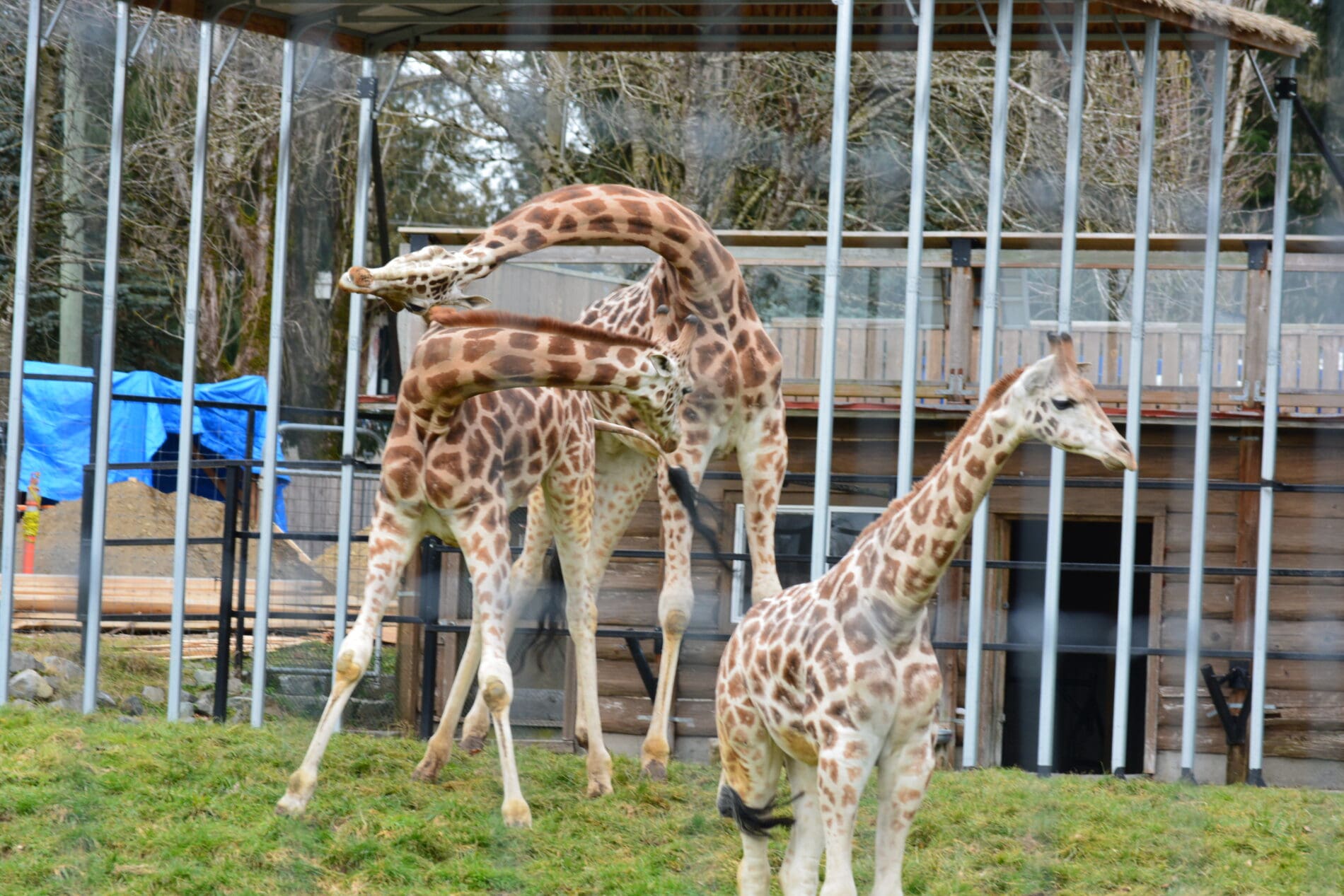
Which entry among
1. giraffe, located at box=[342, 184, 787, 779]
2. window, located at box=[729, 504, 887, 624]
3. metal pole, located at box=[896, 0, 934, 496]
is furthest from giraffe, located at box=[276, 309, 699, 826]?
window, located at box=[729, 504, 887, 624]

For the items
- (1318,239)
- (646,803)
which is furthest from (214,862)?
(1318,239)

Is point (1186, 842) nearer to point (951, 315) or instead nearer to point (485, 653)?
point (485, 653)

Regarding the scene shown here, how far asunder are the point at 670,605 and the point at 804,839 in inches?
65.6

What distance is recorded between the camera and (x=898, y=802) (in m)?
3.32

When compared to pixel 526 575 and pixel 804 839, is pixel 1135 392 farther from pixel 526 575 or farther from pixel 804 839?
pixel 804 839

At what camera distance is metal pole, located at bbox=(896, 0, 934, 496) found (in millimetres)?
5863

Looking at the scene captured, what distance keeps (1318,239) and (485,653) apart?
5.55 m

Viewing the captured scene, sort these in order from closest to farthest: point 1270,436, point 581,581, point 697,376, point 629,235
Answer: point 629,235 < point 697,376 < point 581,581 < point 1270,436

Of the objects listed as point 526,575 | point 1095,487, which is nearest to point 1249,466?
point 1095,487

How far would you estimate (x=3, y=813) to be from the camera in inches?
183

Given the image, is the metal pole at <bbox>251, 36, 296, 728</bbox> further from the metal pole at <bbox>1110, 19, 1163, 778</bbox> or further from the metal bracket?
the metal bracket

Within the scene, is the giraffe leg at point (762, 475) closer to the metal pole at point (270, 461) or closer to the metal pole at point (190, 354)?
the metal pole at point (270, 461)

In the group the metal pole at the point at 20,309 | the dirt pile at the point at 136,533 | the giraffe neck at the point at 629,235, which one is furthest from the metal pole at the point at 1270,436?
the dirt pile at the point at 136,533

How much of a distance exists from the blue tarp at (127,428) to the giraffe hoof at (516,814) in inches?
304
